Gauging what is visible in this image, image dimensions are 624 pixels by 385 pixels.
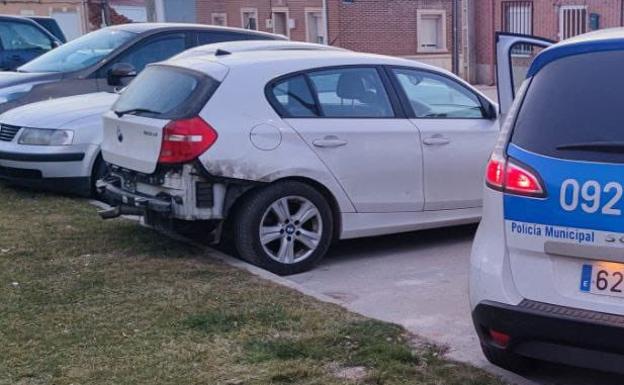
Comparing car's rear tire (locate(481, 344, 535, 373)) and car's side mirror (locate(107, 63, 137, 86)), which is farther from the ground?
car's side mirror (locate(107, 63, 137, 86))

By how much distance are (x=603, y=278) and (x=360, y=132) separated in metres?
3.25

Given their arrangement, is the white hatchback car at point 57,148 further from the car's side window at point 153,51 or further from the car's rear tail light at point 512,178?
the car's rear tail light at point 512,178

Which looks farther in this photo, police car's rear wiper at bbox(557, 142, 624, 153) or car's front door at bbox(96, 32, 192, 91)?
car's front door at bbox(96, 32, 192, 91)

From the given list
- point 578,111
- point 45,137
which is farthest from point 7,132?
point 578,111

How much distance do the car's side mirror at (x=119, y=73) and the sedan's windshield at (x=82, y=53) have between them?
0.64m

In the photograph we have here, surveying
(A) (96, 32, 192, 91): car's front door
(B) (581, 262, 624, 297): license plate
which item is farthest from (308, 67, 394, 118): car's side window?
(A) (96, 32, 192, 91): car's front door

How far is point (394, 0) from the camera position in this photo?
34000 mm

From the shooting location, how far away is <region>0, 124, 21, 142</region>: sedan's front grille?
351 inches

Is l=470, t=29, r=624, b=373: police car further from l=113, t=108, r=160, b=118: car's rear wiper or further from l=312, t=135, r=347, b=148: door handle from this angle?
l=113, t=108, r=160, b=118: car's rear wiper

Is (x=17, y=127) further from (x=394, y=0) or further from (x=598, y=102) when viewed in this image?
(x=394, y=0)

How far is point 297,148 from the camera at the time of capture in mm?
6594

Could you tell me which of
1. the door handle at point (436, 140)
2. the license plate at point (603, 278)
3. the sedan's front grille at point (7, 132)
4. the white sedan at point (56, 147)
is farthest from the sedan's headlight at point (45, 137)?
the license plate at point (603, 278)

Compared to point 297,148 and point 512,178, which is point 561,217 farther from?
point 297,148

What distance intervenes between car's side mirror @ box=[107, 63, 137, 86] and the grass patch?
3110 millimetres
